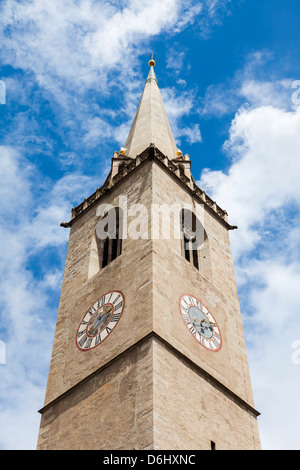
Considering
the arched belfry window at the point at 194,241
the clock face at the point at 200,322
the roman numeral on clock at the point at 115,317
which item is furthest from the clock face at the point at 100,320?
the arched belfry window at the point at 194,241

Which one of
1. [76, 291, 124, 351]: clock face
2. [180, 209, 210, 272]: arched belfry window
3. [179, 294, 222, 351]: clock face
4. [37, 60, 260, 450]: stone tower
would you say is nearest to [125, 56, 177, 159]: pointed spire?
[37, 60, 260, 450]: stone tower

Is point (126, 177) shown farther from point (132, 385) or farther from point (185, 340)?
point (132, 385)

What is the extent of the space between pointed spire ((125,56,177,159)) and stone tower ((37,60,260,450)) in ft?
5.01

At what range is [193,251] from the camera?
2322cm

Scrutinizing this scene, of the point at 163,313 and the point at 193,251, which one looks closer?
the point at 163,313

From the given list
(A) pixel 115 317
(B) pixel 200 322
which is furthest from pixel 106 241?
(B) pixel 200 322

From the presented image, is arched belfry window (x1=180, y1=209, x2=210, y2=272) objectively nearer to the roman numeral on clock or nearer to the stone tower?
the stone tower

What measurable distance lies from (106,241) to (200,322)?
5218 millimetres

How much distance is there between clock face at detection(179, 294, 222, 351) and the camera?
754 inches

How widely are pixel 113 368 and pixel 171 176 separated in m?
8.28
